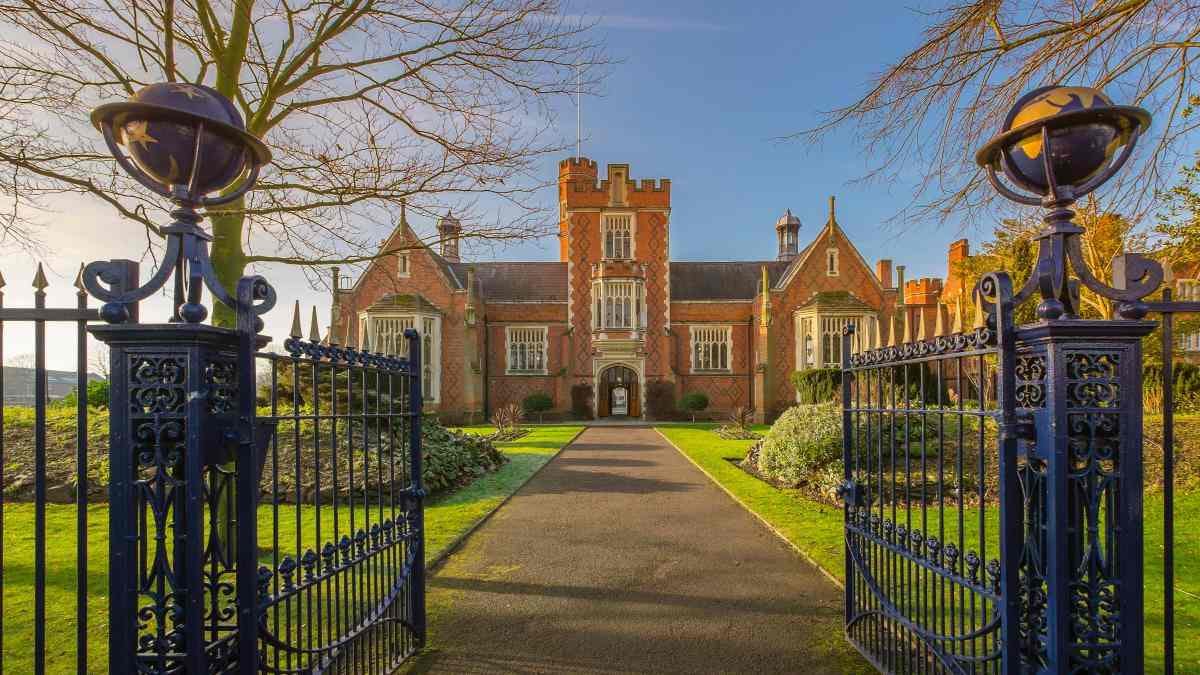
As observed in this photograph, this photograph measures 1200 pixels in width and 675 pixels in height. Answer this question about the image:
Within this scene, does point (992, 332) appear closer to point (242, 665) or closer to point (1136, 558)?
point (1136, 558)

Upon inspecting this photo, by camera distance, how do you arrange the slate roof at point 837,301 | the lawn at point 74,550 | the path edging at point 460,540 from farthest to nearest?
1. the slate roof at point 837,301
2. the path edging at point 460,540
3. the lawn at point 74,550

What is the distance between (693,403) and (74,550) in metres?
24.6

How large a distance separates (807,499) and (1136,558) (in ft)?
23.5

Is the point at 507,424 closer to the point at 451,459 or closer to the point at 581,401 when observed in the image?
the point at 581,401

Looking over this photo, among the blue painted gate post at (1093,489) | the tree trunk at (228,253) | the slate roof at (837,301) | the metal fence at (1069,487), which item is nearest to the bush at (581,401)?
the slate roof at (837,301)

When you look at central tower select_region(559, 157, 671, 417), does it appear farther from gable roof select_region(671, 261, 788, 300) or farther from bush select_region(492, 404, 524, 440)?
bush select_region(492, 404, 524, 440)

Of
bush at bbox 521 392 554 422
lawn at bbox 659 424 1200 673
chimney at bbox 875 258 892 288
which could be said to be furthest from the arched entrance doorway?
lawn at bbox 659 424 1200 673

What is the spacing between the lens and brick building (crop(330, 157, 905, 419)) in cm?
2838

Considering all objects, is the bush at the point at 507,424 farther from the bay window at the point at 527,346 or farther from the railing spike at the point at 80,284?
the railing spike at the point at 80,284

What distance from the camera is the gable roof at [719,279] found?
31.9 meters

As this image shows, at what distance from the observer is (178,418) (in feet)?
8.11

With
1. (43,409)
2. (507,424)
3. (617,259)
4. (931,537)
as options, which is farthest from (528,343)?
(43,409)

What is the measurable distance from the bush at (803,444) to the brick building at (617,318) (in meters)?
17.2

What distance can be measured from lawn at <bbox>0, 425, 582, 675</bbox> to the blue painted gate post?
10.8 ft
